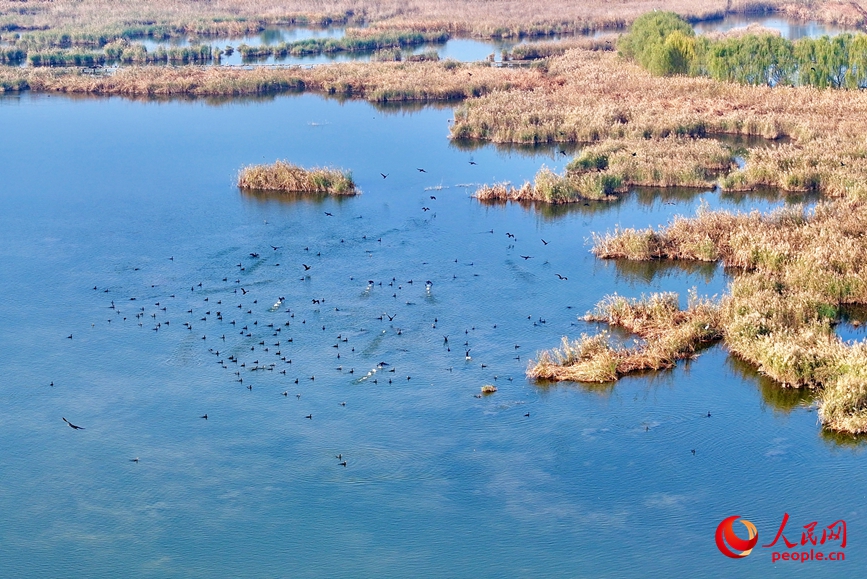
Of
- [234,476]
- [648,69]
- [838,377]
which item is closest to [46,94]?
[648,69]

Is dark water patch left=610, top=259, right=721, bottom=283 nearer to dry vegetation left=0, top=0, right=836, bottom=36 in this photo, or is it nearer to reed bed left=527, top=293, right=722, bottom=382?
reed bed left=527, top=293, right=722, bottom=382

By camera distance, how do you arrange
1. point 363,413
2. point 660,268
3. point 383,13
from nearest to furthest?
point 363,413, point 660,268, point 383,13

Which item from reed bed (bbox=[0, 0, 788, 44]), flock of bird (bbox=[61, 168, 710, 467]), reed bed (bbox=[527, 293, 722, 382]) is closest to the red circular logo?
reed bed (bbox=[527, 293, 722, 382])

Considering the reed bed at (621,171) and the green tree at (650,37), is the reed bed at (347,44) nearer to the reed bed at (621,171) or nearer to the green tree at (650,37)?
the green tree at (650,37)

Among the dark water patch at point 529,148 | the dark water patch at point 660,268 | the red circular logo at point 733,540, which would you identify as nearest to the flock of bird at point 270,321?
the dark water patch at point 660,268

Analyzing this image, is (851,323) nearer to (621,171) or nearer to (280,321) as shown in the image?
(621,171)

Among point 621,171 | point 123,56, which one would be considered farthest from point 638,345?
point 123,56
